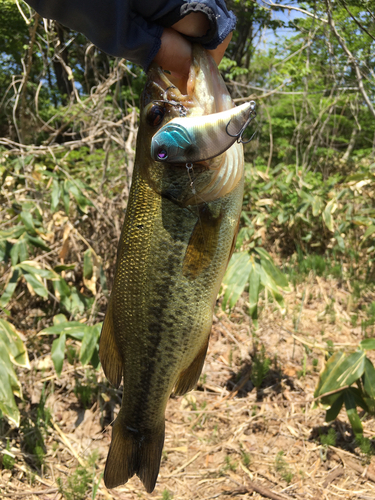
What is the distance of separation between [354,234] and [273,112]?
654 cm

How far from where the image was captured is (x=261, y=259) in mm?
3729

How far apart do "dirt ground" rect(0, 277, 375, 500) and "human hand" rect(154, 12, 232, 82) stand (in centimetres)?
265

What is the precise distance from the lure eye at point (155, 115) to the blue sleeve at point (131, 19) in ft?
0.55

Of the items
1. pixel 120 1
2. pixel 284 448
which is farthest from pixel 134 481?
pixel 120 1

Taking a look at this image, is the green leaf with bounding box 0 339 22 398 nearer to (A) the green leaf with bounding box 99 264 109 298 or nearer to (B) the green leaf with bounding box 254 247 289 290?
(A) the green leaf with bounding box 99 264 109 298

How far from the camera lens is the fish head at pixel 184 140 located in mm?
1361

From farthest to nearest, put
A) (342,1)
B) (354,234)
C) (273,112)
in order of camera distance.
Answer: (273,112) < (354,234) < (342,1)

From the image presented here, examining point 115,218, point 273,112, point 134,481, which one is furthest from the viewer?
point 273,112

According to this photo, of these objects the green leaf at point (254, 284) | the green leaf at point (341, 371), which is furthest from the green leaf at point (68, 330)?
the green leaf at point (341, 371)

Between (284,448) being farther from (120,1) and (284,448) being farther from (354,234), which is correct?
(354,234)

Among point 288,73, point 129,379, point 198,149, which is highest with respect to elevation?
point 288,73

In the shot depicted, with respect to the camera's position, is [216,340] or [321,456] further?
[216,340]

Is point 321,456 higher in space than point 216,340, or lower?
lower

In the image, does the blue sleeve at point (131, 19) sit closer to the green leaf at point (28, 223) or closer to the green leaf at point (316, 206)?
the green leaf at point (28, 223)
